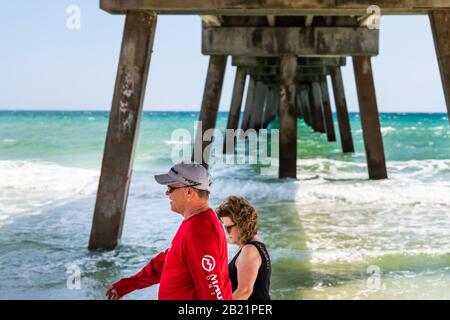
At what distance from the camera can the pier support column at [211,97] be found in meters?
11.6

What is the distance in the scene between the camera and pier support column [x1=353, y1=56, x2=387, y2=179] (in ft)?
35.9

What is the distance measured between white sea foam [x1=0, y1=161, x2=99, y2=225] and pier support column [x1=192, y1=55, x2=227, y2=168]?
2083mm

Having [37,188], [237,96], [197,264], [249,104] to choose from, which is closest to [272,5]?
[197,264]

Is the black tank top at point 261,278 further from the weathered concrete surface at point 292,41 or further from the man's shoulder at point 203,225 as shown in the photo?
the weathered concrete surface at point 292,41

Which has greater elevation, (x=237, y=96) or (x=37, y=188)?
(x=237, y=96)

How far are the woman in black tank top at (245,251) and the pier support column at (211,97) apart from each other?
8912 mm

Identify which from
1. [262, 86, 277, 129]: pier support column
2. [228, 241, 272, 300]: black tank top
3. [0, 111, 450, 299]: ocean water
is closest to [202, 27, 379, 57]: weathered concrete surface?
[0, 111, 450, 299]: ocean water

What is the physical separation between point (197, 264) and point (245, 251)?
1.42 ft

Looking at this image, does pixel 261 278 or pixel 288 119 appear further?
pixel 288 119

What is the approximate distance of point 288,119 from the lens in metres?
11.0

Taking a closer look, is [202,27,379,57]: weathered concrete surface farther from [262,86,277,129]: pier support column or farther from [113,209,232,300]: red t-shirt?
[262,86,277,129]: pier support column

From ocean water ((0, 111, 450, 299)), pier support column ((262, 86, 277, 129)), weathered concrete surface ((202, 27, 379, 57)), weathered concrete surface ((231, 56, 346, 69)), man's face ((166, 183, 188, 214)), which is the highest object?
pier support column ((262, 86, 277, 129))

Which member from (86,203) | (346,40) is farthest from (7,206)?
(346,40)

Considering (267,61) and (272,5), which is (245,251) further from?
(267,61)
